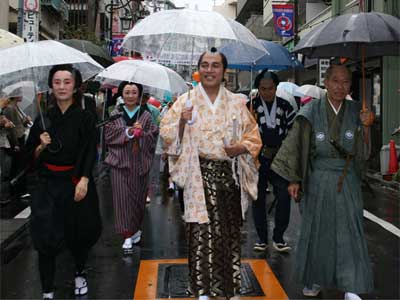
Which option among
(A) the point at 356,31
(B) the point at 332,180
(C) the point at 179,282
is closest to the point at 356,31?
(A) the point at 356,31

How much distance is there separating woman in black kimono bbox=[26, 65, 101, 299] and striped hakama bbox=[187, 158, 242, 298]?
98 centimetres

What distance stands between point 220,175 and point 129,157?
2132mm

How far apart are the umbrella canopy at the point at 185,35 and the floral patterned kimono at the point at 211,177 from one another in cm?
48

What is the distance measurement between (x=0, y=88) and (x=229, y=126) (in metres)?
2.21

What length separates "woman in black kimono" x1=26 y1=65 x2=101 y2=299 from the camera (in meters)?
4.25

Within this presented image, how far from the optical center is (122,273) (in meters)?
5.23

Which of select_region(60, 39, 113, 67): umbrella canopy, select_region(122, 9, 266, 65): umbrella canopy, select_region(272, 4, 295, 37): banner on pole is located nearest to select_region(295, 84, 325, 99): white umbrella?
select_region(60, 39, 113, 67): umbrella canopy

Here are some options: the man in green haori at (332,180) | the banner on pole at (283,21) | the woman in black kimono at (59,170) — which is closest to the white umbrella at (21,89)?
the woman in black kimono at (59,170)

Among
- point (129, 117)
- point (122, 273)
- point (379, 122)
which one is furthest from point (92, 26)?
point (122, 273)

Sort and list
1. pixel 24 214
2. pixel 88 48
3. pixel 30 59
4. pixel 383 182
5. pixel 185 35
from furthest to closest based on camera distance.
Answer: pixel 383 182, pixel 88 48, pixel 24 214, pixel 185 35, pixel 30 59

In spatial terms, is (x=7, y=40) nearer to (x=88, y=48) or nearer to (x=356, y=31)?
(x=88, y=48)

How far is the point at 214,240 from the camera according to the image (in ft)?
13.7

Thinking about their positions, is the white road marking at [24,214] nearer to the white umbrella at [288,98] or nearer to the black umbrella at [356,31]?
the white umbrella at [288,98]

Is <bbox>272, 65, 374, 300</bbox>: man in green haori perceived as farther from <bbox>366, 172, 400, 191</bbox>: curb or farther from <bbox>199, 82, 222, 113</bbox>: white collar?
<bbox>366, 172, 400, 191</bbox>: curb
